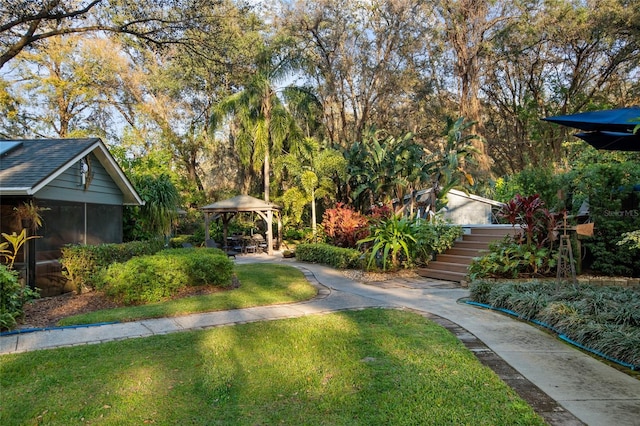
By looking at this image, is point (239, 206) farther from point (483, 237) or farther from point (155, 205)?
point (483, 237)

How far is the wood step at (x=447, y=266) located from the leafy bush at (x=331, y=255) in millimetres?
2045

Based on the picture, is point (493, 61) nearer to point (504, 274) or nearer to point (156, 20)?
point (504, 274)

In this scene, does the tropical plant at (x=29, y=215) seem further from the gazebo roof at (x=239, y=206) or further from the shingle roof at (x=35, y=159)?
the gazebo roof at (x=239, y=206)

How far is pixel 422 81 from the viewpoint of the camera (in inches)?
901

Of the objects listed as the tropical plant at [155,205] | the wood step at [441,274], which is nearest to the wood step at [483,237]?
the wood step at [441,274]

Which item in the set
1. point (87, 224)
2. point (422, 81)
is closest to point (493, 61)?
point (422, 81)

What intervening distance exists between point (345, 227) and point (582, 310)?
9.60 metres

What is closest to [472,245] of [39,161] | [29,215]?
[29,215]

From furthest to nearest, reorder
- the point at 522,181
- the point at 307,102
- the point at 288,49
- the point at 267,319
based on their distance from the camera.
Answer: the point at 307,102 < the point at 288,49 < the point at 522,181 < the point at 267,319

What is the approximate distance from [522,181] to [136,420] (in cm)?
1166

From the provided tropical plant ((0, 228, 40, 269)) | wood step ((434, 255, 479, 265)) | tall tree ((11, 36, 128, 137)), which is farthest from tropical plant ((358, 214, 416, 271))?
tall tree ((11, 36, 128, 137))

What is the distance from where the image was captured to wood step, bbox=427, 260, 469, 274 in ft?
33.2

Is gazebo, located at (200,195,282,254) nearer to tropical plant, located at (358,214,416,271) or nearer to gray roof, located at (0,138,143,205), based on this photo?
gray roof, located at (0,138,143,205)

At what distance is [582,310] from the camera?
17.8 ft
